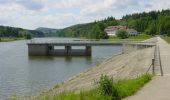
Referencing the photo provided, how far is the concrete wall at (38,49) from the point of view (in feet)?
282

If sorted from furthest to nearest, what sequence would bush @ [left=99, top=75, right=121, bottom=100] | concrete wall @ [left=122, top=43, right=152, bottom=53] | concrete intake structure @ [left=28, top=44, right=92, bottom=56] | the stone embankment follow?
concrete intake structure @ [left=28, top=44, right=92, bottom=56] → concrete wall @ [left=122, top=43, right=152, bottom=53] → the stone embankment → bush @ [left=99, top=75, right=121, bottom=100]

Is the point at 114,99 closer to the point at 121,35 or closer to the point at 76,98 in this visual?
the point at 76,98

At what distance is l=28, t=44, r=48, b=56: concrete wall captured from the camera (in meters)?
86.0

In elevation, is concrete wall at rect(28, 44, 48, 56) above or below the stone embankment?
below

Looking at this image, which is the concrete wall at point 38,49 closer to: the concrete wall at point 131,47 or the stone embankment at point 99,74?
the concrete wall at point 131,47

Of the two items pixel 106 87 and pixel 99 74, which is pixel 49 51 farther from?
pixel 106 87

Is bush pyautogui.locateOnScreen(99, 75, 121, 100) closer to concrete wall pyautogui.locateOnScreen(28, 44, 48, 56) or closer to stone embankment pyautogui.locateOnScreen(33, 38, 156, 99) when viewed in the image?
stone embankment pyautogui.locateOnScreen(33, 38, 156, 99)

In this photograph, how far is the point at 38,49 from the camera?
87.2m

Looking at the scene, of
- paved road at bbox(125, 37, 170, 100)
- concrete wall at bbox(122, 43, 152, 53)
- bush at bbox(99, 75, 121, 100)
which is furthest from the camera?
concrete wall at bbox(122, 43, 152, 53)

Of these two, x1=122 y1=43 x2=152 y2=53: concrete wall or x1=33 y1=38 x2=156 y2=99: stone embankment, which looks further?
x1=122 y1=43 x2=152 y2=53: concrete wall

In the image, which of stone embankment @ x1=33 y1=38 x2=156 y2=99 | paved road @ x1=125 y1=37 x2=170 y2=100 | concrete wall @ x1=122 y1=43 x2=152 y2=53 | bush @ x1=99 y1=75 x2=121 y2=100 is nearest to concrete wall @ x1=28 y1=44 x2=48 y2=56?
concrete wall @ x1=122 y1=43 x2=152 y2=53

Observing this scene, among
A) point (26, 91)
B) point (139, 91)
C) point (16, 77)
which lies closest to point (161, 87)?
point (139, 91)

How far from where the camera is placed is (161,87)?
1728 cm

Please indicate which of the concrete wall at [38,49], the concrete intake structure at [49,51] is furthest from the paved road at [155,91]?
the concrete wall at [38,49]
